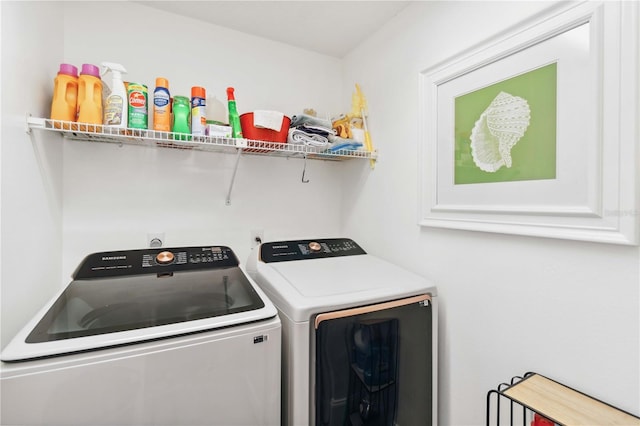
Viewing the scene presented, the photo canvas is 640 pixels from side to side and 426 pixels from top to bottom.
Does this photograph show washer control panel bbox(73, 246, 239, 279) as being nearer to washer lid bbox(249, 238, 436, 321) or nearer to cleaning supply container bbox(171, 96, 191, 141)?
washer lid bbox(249, 238, 436, 321)

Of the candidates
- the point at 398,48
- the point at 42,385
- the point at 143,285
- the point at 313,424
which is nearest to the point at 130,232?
the point at 143,285

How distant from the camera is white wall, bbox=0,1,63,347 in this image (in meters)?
0.92

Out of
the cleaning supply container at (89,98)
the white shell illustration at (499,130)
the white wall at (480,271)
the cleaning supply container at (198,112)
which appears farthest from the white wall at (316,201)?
the cleaning supply container at (198,112)

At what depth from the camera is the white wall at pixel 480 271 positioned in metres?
0.94

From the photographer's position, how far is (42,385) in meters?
0.75

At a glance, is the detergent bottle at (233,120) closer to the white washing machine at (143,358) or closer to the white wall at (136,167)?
the white wall at (136,167)

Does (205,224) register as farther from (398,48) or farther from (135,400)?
(398,48)

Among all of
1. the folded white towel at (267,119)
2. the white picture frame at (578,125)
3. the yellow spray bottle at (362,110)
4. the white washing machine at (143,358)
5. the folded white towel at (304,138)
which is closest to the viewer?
the white washing machine at (143,358)

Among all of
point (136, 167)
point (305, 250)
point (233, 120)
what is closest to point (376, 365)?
point (305, 250)

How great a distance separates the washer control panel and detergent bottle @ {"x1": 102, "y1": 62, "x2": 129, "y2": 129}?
0.56 meters

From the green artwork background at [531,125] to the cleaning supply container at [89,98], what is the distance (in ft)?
5.14

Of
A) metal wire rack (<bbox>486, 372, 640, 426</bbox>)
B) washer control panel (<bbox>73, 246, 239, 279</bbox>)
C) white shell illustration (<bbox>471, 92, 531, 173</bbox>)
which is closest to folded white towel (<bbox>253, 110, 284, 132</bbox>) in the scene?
washer control panel (<bbox>73, 246, 239, 279</bbox>)

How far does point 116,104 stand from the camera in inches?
50.2

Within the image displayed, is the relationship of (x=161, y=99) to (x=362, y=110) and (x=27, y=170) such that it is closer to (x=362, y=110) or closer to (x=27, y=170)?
(x=27, y=170)
